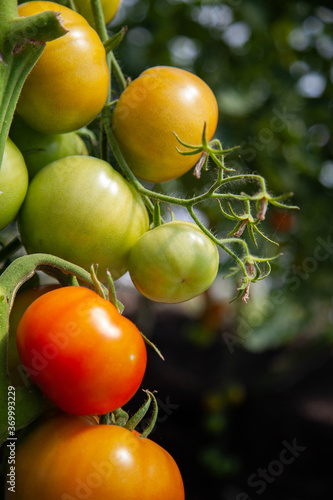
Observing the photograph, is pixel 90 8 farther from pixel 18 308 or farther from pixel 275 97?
pixel 275 97

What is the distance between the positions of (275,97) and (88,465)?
1.19 meters

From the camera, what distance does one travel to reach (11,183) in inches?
13.2

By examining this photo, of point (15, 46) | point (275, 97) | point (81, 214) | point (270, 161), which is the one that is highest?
point (15, 46)

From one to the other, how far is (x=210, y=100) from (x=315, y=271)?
109 centimetres

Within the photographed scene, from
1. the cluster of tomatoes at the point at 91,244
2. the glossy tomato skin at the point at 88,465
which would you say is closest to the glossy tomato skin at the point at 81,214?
the cluster of tomatoes at the point at 91,244

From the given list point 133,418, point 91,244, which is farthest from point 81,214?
point 133,418

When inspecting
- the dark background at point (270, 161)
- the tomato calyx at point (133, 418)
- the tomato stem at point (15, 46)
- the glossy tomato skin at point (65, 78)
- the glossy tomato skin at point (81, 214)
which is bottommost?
the dark background at point (270, 161)

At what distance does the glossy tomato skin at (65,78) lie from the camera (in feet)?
1.09

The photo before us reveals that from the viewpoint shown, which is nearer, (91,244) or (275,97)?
→ (91,244)

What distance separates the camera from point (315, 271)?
138 cm

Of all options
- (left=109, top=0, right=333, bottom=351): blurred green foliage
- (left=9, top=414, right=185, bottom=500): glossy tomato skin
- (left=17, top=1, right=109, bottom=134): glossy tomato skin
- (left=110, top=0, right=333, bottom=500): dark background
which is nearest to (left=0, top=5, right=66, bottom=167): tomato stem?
(left=17, top=1, right=109, bottom=134): glossy tomato skin

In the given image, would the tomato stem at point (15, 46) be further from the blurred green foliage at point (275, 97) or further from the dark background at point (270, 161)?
the blurred green foliage at point (275, 97)

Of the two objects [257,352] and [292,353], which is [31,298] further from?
[257,352]

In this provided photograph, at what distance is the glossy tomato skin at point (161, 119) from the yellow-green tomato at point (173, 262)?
5 centimetres
